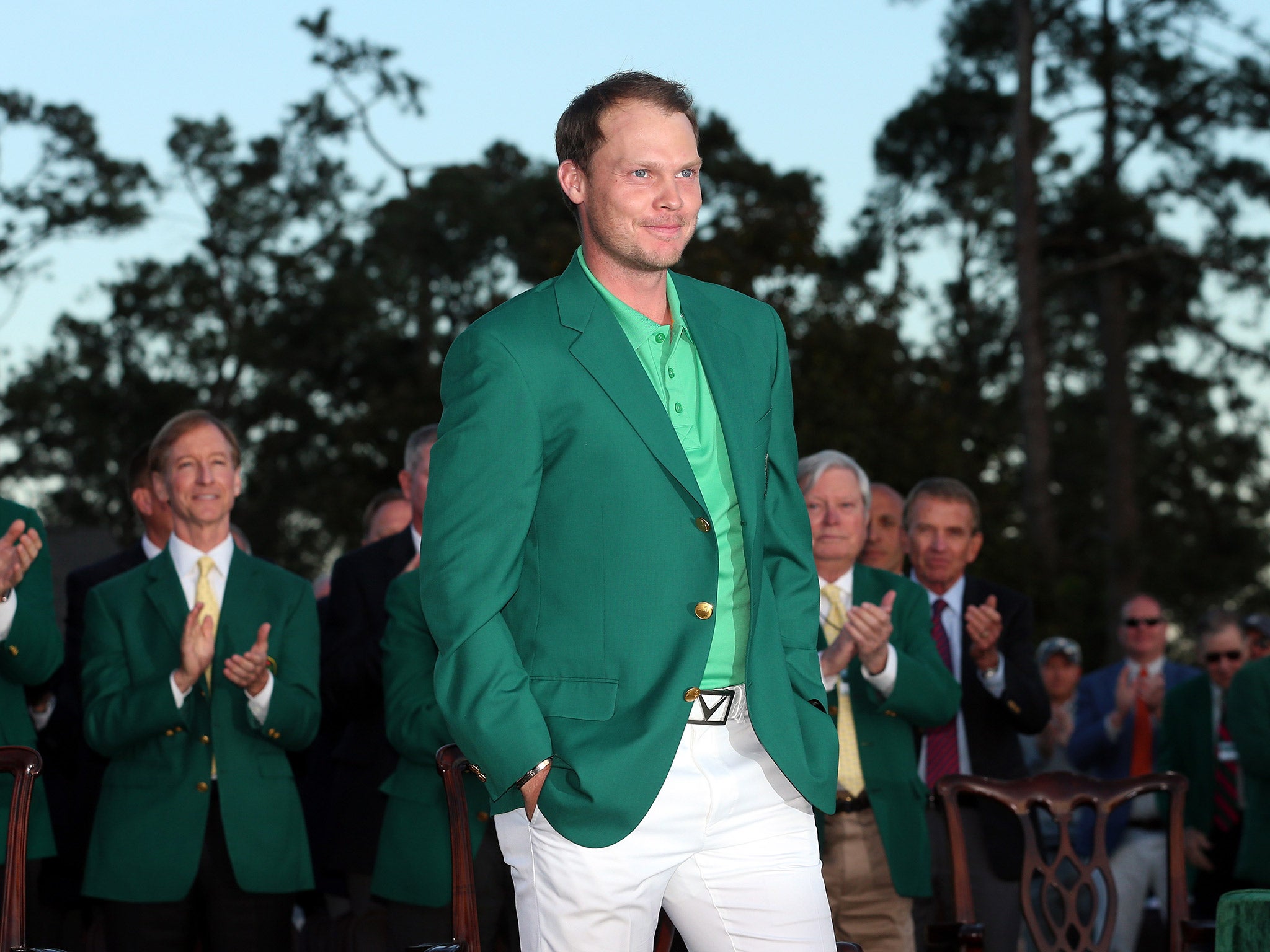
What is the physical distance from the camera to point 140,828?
3836 mm

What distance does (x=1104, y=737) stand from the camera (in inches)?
274

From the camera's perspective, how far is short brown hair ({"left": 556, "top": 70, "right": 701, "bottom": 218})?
97.3 inches

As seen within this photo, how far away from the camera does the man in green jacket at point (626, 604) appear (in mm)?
2264

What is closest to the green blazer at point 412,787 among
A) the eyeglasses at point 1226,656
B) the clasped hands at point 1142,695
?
the clasped hands at point 1142,695

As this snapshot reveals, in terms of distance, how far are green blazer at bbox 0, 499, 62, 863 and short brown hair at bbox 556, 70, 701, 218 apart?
7.10ft

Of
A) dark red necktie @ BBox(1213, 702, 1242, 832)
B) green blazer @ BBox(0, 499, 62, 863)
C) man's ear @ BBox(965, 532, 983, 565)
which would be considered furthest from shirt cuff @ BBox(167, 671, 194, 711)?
dark red necktie @ BBox(1213, 702, 1242, 832)

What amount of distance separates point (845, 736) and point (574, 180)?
217 centimetres

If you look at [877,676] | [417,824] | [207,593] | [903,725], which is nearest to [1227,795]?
[903,725]

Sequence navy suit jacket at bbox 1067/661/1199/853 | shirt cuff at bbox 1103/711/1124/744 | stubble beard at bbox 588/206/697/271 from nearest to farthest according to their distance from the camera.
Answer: stubble beard at bbox 588/206/697/271 < navy suit jacket at bbox 1067/661/1199/853 < shirt cuff at bbox 1103/711/1124/744

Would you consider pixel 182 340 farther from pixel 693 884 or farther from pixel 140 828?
pixel 693 884

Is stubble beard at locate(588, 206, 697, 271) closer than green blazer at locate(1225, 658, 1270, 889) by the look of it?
Yes

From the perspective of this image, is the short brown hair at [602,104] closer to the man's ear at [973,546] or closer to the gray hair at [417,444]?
the gray hair at [417,444]

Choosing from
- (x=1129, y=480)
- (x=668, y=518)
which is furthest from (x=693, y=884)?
(x=1129, y=480)

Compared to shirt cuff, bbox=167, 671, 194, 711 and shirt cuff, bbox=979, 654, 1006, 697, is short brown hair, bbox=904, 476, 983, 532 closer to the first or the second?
shirt cuff, bbox=979, 654, 1006, 697
